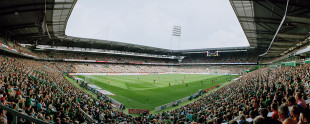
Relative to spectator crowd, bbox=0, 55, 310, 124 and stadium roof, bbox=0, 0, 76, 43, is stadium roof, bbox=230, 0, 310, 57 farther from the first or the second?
stadium roof, bbox=0, 0, 76, 43

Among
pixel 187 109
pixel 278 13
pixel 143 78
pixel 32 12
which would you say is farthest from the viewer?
pixel 143 78

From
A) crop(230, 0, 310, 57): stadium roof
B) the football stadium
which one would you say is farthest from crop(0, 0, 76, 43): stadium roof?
crop(230, 0, 310, 57): stadium roof

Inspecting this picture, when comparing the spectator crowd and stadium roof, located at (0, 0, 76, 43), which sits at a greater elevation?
stadium roof, located at (0, 0, 76, 43)

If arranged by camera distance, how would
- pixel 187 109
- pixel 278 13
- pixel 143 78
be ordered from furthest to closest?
pixel 143 78
pixel 187 109
pixel 278 13

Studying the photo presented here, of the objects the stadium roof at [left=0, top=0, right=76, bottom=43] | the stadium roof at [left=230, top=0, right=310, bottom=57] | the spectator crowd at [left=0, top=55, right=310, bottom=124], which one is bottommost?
the spectator crowd at [left=0, top=55, right=310, bottom=124]

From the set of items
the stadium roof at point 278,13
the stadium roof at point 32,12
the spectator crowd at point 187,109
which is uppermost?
the stadium roof at point 32,12

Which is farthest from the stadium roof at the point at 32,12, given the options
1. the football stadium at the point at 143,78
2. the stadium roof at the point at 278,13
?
the stadium roof at the point at 278,13

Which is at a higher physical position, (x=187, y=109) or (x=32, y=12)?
(x=32, y=12)

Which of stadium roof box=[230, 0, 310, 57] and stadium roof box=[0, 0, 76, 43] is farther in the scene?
stadium roof box=[0, 0, 76, 43]

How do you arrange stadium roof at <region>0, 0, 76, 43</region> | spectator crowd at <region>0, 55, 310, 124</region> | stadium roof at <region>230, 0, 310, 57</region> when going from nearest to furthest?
1. spectator crowd at <region>0, 55, 310, 124</region>
2. stadium roof at <region>230, 0, 310, 57</region>
3. stadium roof at <region>0, 0, 76, 43</region>

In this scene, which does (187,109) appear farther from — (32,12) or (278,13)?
(32,12)

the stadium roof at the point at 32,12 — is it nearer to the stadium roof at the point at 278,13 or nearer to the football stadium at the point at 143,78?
the football stadium at the point at 143,78

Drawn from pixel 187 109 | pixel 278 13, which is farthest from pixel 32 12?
pixel 278 13

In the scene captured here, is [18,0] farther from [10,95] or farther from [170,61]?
[170,61]
